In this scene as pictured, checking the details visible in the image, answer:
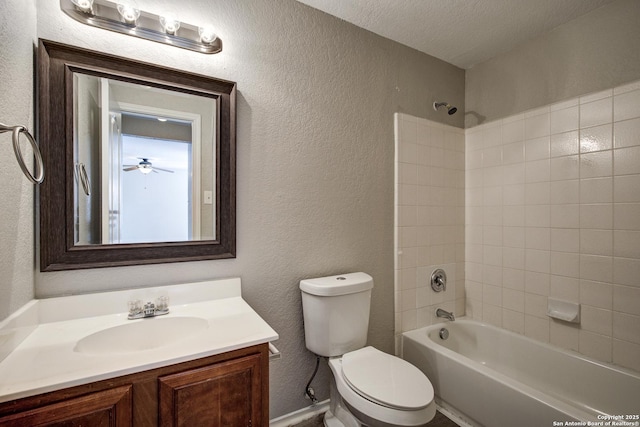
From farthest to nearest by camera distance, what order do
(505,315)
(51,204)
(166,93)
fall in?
(505,315)
(166,93)
(51,204)

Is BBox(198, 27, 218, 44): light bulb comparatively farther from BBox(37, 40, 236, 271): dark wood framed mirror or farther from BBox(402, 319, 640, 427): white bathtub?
BBox(402, 319, 640, 427): white bathtub

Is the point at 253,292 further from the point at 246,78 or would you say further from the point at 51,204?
the point at 246,78

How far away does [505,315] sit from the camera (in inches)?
85.2

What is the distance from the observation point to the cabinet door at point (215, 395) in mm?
908

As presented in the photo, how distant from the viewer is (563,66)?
188 centimetres

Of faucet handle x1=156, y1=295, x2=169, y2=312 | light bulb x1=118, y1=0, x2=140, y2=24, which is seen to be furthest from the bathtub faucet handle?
light bulb x1=118, y1=0, x2=140, y2=24

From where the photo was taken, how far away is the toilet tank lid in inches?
62.5

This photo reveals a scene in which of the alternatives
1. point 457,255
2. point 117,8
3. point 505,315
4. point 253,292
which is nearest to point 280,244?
point 253,292

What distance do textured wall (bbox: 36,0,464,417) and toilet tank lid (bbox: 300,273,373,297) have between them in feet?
0.33

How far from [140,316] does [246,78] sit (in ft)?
4.02

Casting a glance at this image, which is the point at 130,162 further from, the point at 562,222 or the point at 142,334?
the point at 562,222

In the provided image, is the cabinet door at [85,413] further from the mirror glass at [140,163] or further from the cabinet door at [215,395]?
the mirror glass at [140,163]

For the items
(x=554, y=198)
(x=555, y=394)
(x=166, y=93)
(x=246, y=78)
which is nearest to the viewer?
(x=166, y=93)

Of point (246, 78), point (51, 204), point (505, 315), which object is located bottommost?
point (505, 315)
